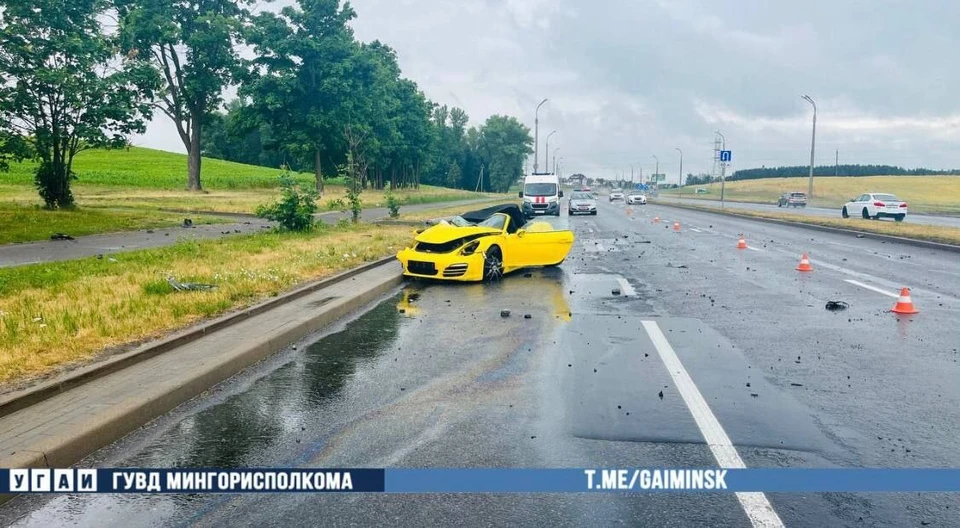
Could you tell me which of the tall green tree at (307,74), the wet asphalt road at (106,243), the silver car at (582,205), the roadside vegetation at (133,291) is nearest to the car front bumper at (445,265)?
the roadside vegetation at (133,291)

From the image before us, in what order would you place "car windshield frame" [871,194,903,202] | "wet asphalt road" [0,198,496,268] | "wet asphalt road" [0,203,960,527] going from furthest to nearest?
"car windshield frame" [871,194,903,202] < "wet asphalt road" [0,198,496,268] < "wet asphalt road" [0,203,960,527]

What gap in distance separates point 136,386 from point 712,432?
463 centimetres

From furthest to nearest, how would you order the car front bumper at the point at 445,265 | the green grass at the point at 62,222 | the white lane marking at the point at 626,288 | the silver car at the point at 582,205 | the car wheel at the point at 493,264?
the silver car at the point at 582,205, the green grass at the point at 62,222, the car wheel at the point at 493,264, the car front bumper at the point at 445,265, the white lane marking at the point at 626,288

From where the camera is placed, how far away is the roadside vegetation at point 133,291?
6.84 metres

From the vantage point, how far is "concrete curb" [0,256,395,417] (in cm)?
517

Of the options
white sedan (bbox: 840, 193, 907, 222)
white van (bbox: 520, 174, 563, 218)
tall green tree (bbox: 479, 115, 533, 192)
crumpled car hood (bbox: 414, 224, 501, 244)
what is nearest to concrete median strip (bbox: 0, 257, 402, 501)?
crumpled car hood (bbox: 414, 224, 501, 244)

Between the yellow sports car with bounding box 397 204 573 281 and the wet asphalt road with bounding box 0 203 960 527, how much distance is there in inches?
84.1

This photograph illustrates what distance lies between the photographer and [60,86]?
880 inches

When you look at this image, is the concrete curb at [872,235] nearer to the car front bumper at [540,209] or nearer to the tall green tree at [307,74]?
the car front bumper at [540,209]

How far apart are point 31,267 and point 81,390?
8496mm

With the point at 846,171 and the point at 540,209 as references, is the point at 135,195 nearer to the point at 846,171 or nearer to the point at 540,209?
the point at 540,209

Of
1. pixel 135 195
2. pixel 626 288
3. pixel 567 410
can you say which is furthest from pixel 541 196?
pixel 567 410

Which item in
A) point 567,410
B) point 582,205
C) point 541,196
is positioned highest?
point 541,196

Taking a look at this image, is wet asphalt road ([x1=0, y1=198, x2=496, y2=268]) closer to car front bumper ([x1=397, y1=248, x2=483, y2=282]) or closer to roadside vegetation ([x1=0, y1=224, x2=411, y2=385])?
roadside vegetation ([x1=0, y1=224, x2=411, y2=385])
